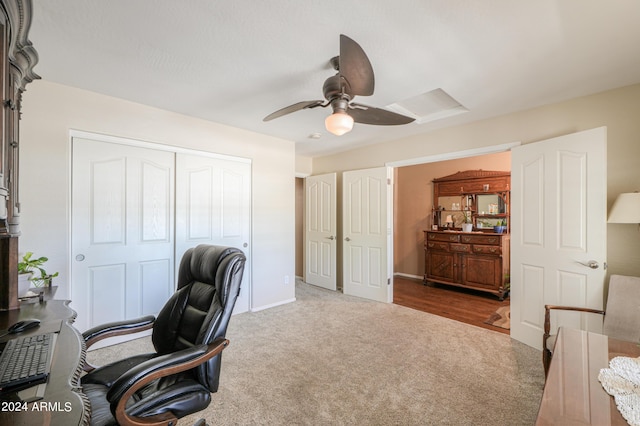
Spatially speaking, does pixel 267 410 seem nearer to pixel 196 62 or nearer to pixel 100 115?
pixel 196 62

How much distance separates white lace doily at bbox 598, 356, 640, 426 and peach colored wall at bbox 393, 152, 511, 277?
180 inches

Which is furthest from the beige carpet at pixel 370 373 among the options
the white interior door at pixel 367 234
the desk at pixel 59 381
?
the desk at pixel 59 381

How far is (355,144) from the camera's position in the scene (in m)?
4.55

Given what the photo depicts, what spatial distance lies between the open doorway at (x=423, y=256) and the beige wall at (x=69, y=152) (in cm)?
229

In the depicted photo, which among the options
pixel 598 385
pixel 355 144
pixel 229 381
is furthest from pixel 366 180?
pixel 598 385

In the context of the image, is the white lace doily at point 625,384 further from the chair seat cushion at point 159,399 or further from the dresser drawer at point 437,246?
the dresser drawer at point 437,246

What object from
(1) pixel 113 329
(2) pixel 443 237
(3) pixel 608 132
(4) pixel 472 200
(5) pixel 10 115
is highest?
(3) pixel 608 132

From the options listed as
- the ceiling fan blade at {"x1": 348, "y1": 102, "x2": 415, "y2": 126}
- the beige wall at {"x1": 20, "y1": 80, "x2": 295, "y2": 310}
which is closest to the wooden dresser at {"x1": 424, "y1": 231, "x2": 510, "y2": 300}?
the beige wall at {"x1": 20, "y1": 80, "x2": 295, "y2": 310}

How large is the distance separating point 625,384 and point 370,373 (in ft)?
5.27

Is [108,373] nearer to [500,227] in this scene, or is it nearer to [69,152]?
[69,152]

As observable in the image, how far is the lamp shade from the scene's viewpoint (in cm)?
209

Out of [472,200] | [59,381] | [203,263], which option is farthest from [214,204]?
[472,200]

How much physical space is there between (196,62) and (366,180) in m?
2.95

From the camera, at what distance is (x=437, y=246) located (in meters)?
5.02
